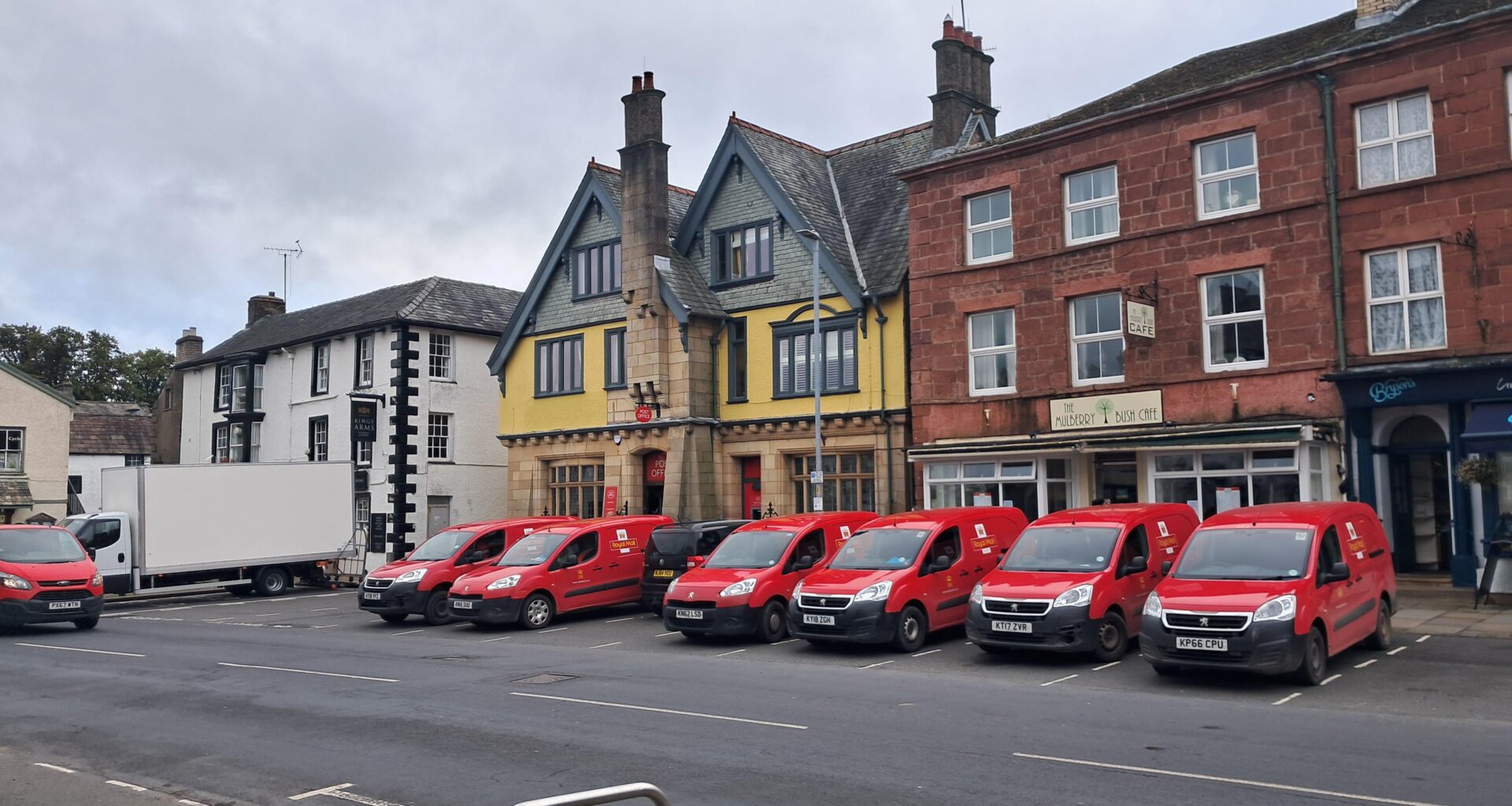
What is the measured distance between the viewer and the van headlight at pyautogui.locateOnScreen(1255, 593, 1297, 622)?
11914 mm

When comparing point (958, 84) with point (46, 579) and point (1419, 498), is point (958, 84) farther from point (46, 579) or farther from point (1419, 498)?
point (46, 579)

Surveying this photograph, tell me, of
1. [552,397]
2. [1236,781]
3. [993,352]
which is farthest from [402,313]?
[1236,781]

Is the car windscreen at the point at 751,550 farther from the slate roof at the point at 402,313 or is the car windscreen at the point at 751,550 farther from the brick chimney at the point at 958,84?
the slate roof at the point at 402,313

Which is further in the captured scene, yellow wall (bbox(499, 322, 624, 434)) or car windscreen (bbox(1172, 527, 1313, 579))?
yellow wall (bbox(499, 322, 624, 434))

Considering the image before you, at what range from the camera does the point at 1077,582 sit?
14.4m

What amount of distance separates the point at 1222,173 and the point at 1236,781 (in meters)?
16.1

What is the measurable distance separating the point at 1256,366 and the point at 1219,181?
3.56m

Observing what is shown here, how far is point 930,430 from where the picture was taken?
2562cm

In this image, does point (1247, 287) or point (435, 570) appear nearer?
point (1247, 287)

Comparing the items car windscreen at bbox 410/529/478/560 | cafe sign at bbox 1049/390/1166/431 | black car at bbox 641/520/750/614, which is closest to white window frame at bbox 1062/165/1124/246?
cafe sign at bbox 1049/390/1166/431

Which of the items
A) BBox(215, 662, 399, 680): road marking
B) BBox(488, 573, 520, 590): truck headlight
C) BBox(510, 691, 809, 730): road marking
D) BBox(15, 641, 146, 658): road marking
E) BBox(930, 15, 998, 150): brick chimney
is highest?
BBox(930, 15, 998, 150): brick chimney

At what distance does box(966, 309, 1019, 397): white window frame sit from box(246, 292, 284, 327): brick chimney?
1351 inches

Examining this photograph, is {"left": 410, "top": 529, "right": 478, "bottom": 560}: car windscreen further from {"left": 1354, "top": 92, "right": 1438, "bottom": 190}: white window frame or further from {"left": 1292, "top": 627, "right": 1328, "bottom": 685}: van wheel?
{"left": 1354, "top": 92, "right": 1438, "bottom": 190}: white window frame

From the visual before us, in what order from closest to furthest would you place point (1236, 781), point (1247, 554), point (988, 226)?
point (1236, 781) < point (1247, 554) < point (988, 226)
